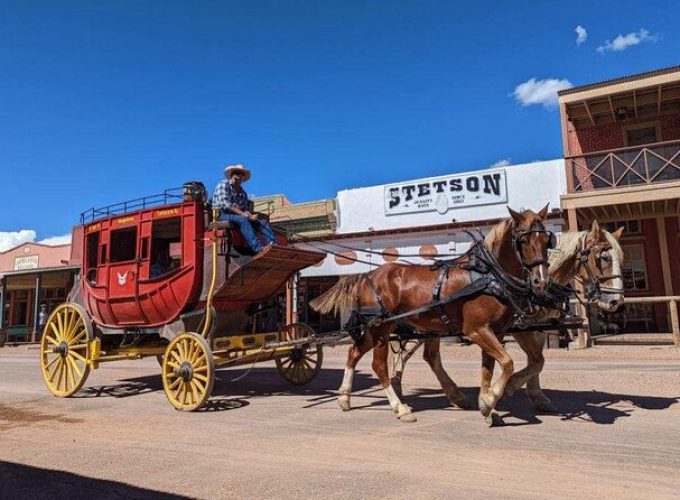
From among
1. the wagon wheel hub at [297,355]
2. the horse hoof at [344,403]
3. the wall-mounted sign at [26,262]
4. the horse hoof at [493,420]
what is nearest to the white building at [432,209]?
the wagon wheel hub at [297,355]

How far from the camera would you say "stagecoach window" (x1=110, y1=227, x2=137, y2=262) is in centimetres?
832

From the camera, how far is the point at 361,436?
17.1ft

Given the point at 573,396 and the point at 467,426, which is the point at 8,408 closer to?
the point at 467,426

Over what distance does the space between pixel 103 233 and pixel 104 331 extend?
1646 millimetres

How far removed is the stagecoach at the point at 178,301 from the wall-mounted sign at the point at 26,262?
77.2ft

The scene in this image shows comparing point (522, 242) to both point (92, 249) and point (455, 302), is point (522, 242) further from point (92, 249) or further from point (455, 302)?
point (92, 249)

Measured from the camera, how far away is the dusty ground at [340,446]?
3.73m

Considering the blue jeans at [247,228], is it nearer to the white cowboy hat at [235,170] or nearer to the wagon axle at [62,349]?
the white cowboy hat at [235,170]

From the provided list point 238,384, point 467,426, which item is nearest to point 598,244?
point 467,426

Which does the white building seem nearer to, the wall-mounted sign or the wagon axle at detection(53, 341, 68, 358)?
the wagon axle at detection(53, 341, 68, 358)

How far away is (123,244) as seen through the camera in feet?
27.8

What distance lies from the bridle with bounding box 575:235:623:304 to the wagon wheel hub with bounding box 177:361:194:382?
5.07 meters

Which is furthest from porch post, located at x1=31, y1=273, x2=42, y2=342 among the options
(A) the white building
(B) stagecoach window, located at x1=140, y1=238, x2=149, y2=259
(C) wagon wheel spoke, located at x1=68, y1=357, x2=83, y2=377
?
(B) stagecoach window, located at x1=140, y1=238, x2=149, y2=259

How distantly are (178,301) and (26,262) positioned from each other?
88.5 feet
